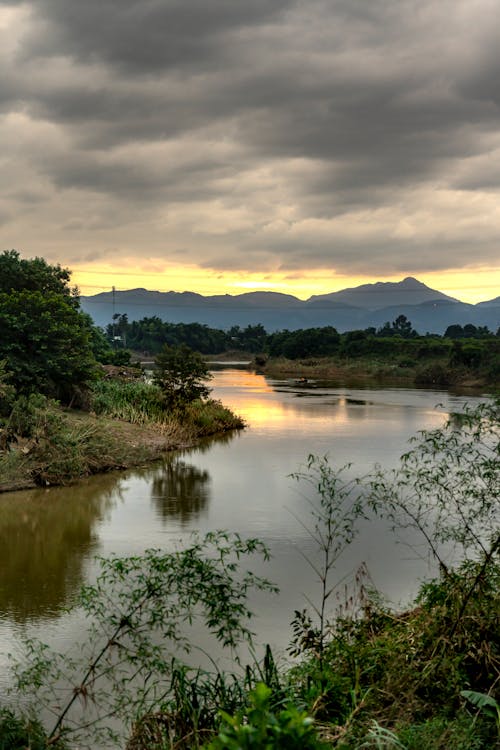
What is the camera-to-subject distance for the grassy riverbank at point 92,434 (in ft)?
67.4

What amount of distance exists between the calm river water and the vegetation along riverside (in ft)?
1.35

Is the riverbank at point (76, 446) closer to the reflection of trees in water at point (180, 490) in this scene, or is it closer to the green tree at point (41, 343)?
the reflection of trees in water at point (180, 490)

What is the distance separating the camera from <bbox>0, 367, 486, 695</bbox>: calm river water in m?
11.5

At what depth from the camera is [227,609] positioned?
742 cm

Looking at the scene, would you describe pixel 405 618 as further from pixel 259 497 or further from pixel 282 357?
pixel 282 357

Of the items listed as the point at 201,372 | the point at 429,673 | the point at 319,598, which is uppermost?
the point at 201,372

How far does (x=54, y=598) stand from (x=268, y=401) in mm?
37899

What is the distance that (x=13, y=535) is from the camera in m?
15.9

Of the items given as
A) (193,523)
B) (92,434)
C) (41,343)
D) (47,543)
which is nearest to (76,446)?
(92,434)

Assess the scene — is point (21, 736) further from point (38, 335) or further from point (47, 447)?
point (38, 335)

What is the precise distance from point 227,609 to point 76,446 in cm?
1495

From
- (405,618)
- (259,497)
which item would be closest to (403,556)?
(405,618)

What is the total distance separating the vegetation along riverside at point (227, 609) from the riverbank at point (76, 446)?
7 cm

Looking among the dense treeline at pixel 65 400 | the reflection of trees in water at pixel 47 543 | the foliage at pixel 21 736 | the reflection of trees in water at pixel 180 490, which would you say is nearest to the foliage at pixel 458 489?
the foliage at pixel 21 736
